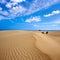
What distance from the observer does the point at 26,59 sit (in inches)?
239

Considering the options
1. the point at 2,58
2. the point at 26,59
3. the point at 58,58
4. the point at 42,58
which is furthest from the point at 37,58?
the point at 2,58

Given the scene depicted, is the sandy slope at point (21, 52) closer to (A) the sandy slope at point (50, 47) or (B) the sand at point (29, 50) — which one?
(B) the sand at point (29, 50)

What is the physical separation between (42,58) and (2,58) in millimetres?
2585

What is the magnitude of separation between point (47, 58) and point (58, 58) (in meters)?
0.70

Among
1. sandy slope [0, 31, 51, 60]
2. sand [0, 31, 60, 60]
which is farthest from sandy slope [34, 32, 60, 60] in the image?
sandy slope [0, 31, 51, 60]

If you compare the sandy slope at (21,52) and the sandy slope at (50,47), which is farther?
the sandy slope at (50,47)

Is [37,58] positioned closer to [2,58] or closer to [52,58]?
[52,58]

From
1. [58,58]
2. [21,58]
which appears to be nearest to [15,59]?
[21,58]

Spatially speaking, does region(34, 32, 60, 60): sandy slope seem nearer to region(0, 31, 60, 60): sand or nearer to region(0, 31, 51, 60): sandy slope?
region(0, 31, 60, 60): sand

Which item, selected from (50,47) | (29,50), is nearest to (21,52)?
(29,50)

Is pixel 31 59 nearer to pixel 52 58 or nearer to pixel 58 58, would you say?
pixel 52 58

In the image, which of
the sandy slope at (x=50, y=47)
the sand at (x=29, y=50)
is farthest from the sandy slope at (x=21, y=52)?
the sandy slope at (x=50, y=47)

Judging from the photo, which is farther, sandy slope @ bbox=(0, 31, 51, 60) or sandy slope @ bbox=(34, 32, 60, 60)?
sandy slope @ bbox=(34, 32, 60, 60)

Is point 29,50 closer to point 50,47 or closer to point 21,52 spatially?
point 21,52
